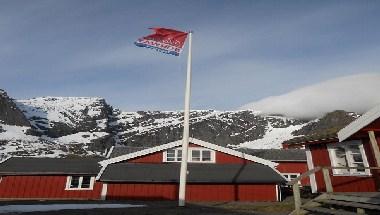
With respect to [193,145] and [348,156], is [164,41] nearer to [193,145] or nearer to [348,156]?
[348,156]

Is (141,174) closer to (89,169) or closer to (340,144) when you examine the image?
(89,169)

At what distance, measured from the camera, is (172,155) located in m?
30.8

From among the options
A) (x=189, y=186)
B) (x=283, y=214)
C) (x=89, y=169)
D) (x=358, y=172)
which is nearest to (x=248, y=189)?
(x=189, y=186)

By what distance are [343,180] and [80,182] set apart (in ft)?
81.5

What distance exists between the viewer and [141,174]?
1103 inches

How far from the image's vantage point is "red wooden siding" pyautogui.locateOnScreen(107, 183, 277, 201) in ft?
90.8

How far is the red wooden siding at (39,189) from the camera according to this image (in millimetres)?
34231

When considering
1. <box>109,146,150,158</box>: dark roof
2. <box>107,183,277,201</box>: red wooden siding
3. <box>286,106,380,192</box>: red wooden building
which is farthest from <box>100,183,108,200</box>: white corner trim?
<box>286,106,380,192</box>: red wooden building

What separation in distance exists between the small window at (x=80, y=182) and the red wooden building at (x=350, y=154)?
21.3 m

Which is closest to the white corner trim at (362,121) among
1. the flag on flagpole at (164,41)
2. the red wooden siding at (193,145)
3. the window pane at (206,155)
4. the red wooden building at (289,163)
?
the flag on flagpole at (164,41)

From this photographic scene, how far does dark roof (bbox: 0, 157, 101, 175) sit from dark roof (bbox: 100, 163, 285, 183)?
291 inches

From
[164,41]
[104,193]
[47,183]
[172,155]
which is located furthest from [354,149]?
[47,183]

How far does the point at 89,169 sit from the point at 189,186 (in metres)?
12.8

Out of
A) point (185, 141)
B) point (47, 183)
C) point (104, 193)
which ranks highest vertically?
point (185, 141)
